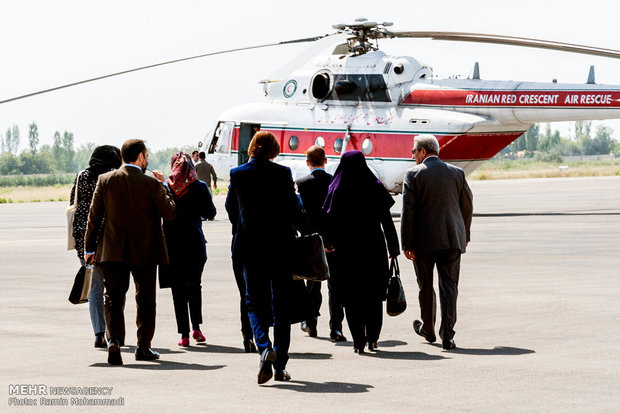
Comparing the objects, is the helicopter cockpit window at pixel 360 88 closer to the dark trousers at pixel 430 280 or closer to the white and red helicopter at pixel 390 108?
the white and red helicopter at pixel 390 108

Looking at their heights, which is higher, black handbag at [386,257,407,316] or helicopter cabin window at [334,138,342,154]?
helicopter cabin window at [334,138,342,154]

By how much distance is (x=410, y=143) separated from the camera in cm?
2883

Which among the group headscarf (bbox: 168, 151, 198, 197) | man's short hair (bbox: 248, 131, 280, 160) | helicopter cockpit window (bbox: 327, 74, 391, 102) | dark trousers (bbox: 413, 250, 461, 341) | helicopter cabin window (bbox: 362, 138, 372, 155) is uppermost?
helicopter cockpit window (bbox: 327, 74, 391, 102)

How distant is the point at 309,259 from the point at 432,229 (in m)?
1.84

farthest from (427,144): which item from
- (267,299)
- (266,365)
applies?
(266,365)

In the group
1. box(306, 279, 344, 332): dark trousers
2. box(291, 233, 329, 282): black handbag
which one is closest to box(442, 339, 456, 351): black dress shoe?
box(306, 279, 344, 332): dark trousers

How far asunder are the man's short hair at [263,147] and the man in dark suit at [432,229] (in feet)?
6.12

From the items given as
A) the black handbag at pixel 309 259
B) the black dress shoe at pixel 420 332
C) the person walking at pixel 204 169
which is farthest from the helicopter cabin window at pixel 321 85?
the black handbag at pixel 309 259

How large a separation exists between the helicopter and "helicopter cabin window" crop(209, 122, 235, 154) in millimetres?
134

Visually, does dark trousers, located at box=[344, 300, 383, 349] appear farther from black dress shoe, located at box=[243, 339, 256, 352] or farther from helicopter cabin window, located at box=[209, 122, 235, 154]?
helicopter cabin window, located at box=[209, 122, 235, 154]

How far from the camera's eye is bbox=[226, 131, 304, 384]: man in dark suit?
891cm

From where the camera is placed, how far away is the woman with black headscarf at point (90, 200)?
34.3 feet

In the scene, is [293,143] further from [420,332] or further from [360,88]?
[420,332]

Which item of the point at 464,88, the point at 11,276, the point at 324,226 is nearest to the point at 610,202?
the point at 464,88
